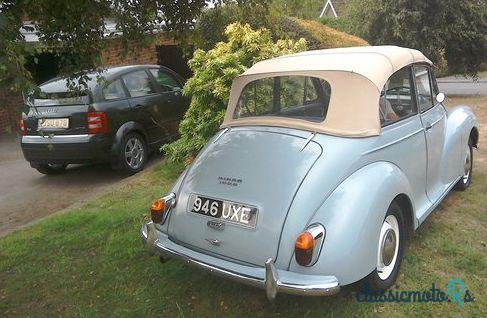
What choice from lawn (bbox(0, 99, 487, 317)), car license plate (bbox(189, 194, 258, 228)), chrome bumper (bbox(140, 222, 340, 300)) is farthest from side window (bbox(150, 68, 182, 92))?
chrome bumper (bbox(140, 222, 340, 300))

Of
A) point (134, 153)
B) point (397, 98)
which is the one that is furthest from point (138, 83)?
point (397, 98)

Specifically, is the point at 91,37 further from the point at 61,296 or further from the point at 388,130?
the point at 388,130

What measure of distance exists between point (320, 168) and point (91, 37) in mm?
1836

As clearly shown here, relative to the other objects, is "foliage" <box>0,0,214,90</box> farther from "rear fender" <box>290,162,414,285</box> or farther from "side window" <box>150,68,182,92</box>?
"side window" <box>150,68,182,92</box>

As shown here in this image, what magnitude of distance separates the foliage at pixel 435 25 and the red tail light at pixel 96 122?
9189 millimetres

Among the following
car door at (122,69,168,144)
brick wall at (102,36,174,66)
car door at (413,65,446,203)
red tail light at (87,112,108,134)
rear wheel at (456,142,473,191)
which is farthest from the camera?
car door at (122,69,168,144)

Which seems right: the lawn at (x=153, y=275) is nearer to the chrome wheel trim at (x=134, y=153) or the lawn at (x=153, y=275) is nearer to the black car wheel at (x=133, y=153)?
the black car wheel at (x=133, y=153)

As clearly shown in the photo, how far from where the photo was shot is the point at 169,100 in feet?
26.1

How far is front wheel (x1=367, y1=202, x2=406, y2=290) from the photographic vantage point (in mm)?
3188

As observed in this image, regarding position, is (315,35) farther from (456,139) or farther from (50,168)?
(456,139)

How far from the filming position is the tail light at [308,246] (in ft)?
8.98

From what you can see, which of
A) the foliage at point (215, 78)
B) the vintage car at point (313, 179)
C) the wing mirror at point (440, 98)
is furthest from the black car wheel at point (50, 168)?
the wing mirror at point (440, 98)

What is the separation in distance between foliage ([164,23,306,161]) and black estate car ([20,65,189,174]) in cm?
74

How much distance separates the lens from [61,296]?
3.63 metres
